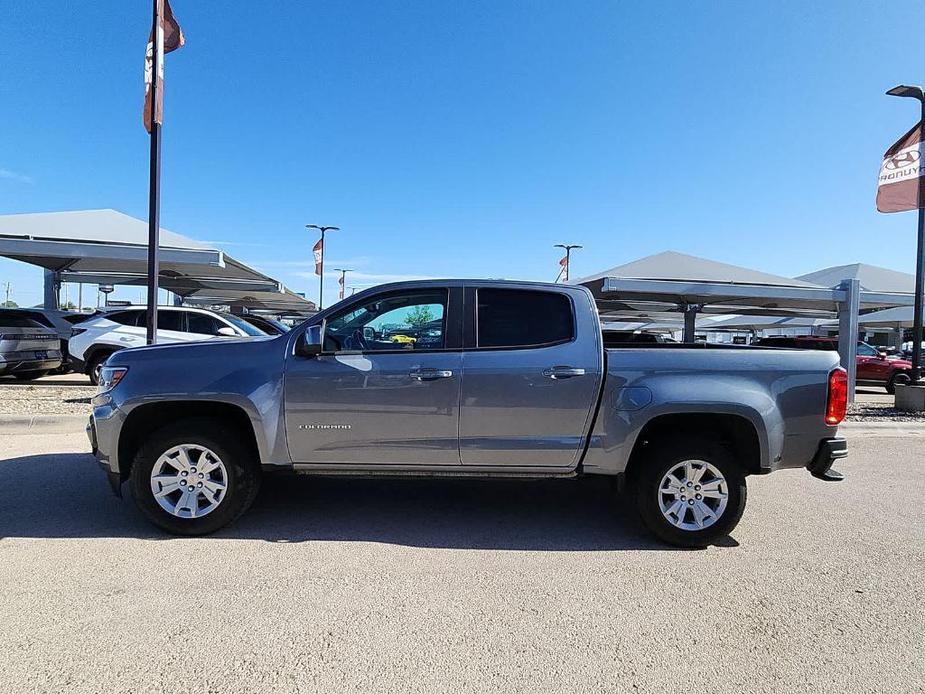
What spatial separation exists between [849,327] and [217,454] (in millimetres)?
13630

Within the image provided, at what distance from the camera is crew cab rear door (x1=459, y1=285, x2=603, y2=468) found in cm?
399

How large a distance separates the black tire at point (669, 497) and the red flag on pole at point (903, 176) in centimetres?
1059

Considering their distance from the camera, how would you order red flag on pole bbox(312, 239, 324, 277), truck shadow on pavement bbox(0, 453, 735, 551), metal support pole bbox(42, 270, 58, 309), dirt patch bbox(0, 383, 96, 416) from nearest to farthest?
truck shadow on pavement bbox(0, 453, 735, 551), dirt patch bbox(0, 383, 96, 416), metal support pole bbox(42, 270, 58, 309), red flag on pole bbox(312, 239, 324, 277)

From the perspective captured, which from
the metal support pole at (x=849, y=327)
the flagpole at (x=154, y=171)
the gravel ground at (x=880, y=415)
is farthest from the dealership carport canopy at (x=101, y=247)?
the metal support pole at (x=849, y=327)

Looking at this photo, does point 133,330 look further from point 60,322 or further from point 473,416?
point 473,416

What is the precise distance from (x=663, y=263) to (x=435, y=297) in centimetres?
1284

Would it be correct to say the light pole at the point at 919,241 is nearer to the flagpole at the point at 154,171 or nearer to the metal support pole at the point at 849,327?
the metal support pole at the point at 849,327

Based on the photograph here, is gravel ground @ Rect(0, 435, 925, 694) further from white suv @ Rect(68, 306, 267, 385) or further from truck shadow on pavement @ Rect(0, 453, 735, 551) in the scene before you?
white suv @ Rect(68, 306, 267, 385)

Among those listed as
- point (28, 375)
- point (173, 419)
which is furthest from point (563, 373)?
point (28, 375)

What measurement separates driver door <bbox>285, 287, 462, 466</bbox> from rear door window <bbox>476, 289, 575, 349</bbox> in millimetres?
222

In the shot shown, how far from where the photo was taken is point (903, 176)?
448 inches

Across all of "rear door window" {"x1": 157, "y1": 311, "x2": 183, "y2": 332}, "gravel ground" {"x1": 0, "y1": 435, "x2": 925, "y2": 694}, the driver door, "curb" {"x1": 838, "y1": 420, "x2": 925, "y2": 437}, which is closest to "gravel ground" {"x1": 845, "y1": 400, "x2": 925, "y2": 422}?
"curb" {"x1": 838, "y1": 420, "x2": 925, "y2": 437}

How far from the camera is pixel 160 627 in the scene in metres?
2.86

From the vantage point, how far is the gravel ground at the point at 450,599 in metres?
2.55
